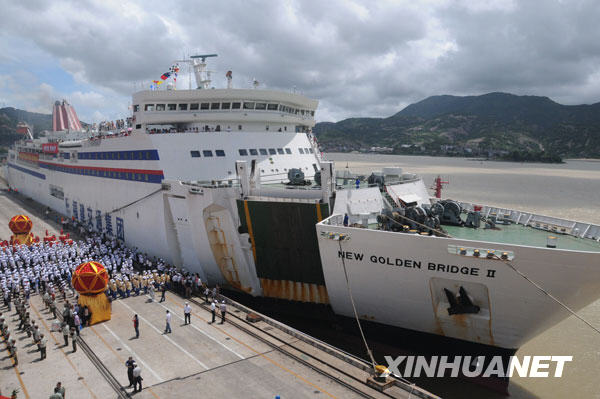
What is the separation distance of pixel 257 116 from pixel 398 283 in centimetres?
1311

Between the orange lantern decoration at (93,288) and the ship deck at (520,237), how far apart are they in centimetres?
1266

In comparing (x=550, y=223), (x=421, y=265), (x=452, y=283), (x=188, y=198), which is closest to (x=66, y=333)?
(x=188, y=198)

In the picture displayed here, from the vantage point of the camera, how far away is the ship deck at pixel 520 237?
39.5ft

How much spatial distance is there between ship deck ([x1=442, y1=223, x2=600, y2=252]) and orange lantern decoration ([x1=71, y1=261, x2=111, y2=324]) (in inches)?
499

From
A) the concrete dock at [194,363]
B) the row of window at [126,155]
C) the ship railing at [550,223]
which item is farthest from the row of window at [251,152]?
the ship railing at [550,223]

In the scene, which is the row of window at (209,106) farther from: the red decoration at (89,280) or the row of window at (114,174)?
the red decoration at (89,280)

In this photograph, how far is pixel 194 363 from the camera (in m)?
11.7

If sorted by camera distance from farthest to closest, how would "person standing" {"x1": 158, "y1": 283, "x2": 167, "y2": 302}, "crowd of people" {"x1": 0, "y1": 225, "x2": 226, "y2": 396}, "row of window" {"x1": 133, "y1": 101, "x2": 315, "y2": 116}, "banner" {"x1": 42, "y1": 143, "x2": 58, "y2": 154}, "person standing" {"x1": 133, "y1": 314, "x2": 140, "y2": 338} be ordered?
"banner" {"x1": 42, "y1": 143, "x2": 58, "y2": 154}, "row of window" {"x1": 133, "y1": 101, "x2": 315, "y2": 116}, "person standing" {"x1": 158, "y1": 283, "x2": 167, "y2": 302}, "crowd of people" {"x1": 0, "y1": 225, "x2": 226, "y2": 396}, "person standing" {"x1": 133, "y1": 314, "x2": 140, "y2": 338}

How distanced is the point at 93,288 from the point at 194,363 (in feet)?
17.7

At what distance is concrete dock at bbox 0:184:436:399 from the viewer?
33.9 ft

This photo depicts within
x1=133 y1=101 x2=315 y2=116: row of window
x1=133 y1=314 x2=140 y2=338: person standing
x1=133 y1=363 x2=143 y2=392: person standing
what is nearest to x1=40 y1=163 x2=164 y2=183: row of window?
x1=133 y1=101 x2=315 y2=116: row of window

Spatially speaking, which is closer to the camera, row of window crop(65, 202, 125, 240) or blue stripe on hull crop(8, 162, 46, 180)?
row of window crop(65, 202, 125, 240)

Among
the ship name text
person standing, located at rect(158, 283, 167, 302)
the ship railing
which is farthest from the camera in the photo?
person standing, located at rect(158, 283, 167, 302)

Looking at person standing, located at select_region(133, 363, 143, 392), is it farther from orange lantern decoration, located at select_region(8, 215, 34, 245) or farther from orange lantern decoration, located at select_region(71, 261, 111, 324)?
orange lantern decoration, located at select_region(8, 215, 34, 245)
